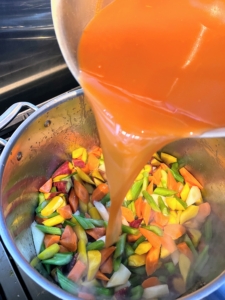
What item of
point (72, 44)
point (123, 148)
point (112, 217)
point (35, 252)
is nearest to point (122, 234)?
point (112, 217)

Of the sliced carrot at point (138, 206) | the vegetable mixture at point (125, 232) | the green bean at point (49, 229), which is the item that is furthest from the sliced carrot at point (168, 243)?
the green bean at point (49, 229)

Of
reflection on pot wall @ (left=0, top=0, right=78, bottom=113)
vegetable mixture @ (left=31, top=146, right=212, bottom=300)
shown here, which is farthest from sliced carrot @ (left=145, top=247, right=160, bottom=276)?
reflection on pot wall @ (left=0, top=0, right=78, bottom=113)

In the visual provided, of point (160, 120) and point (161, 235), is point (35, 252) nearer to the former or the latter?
point (161, 235)

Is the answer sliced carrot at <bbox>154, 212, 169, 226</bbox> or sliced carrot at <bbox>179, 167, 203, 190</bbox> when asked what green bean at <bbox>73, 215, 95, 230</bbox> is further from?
sliced carrot at <bbox>179, 167, 203, 190</bbox>

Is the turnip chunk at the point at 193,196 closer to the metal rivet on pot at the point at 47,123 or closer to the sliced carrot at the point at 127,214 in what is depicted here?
the sliced carrot at the point at 127,214

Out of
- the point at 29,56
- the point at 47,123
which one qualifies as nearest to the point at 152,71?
the point at 47,123

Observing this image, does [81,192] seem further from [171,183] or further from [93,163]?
[171,183]
